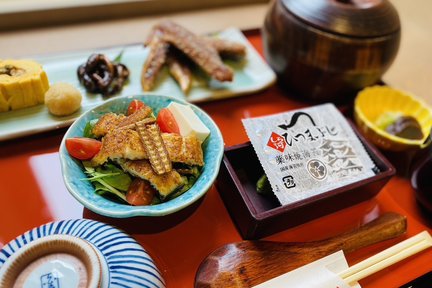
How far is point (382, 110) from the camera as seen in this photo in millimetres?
1594

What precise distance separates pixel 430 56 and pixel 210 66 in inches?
66.7

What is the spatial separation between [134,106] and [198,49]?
0.54 meters

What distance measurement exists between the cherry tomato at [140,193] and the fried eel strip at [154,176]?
2 cm

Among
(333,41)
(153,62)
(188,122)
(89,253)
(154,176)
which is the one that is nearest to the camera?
(89,253)

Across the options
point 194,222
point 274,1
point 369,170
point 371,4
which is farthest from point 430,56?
point 194,222

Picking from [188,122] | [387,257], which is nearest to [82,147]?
[188,122]

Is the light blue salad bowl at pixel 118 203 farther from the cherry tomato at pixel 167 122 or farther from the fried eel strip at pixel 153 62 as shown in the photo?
the fried eel strip at pixel 153 62

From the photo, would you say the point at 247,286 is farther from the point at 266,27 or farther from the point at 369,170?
the point at 266,27

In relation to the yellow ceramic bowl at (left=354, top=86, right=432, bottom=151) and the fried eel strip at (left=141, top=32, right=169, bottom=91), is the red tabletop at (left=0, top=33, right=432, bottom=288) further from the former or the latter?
the fried eel strip at (left=141, top=32, right=169, bottom=91)

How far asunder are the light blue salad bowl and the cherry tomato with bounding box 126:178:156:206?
4cm

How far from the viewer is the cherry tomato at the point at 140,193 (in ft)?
3.22

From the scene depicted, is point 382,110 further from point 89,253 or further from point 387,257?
point 89,253

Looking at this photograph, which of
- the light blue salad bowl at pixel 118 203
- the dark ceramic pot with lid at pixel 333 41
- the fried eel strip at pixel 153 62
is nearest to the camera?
the light blue salad bowl at pixel 118 203

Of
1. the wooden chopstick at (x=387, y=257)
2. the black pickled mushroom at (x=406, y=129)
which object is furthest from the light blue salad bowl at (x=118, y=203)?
the black pickled mushroom at (x=406, y=129)
